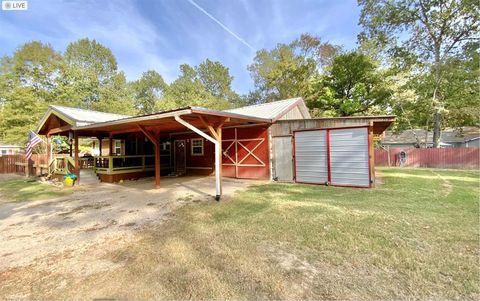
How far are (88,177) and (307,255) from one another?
10811mm

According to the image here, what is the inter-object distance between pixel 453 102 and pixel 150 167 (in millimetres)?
20907

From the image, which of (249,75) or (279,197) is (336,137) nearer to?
(279,197)

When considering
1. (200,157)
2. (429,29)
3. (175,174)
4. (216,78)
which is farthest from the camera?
A: (216,78)

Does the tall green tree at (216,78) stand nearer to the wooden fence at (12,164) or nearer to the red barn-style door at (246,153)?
the wooden fence at (12,164)

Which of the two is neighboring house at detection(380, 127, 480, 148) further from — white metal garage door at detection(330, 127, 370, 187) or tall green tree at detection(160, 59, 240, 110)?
tall green tree at detection(160, 59, 240, 110)

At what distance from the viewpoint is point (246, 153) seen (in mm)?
10469

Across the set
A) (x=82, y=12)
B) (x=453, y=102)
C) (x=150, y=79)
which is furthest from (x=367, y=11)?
(x=150, y=79)

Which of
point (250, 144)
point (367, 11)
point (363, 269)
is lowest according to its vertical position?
point (363, 269)

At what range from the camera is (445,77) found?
1677 cm

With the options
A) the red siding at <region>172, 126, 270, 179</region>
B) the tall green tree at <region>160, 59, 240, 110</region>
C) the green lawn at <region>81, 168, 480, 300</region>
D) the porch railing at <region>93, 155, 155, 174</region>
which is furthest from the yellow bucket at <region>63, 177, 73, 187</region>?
the tall green tree at <region>160, 59, 240, 110</region>

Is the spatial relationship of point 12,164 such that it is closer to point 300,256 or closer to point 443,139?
point 300,256

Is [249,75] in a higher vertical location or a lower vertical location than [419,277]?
higher

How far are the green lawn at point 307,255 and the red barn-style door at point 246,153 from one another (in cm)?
470

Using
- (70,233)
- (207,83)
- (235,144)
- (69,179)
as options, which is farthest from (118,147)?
(207,83)
